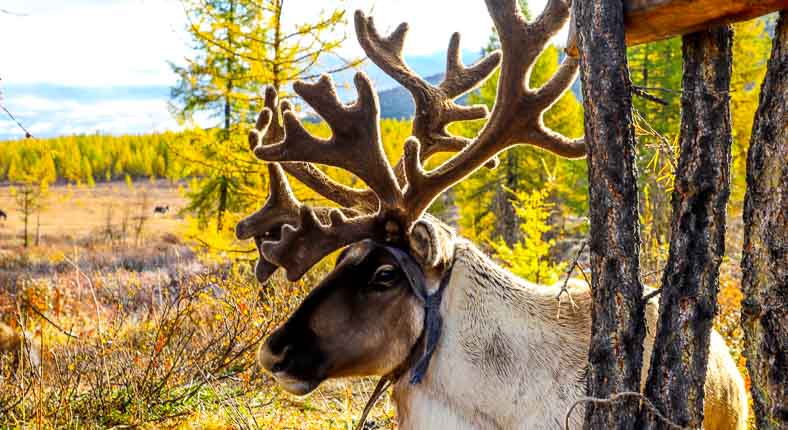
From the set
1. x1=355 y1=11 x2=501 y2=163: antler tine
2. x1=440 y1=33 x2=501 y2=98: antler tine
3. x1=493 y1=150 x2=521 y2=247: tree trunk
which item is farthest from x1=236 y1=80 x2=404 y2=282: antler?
x1=493 y1=150 x2=521 y2=247: tree trunk

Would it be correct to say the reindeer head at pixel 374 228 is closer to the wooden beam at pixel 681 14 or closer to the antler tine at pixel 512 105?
the antler tine at pixel 512 105

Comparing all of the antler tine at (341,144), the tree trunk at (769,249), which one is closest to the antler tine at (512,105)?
the antler tine at (341,144)

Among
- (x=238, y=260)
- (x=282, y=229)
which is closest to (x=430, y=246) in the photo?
(x=282, y=229)

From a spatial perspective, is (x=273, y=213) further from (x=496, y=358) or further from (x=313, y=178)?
(x=496, y=358)

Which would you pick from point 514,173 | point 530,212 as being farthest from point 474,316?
point 514,173

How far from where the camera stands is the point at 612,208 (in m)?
2.27

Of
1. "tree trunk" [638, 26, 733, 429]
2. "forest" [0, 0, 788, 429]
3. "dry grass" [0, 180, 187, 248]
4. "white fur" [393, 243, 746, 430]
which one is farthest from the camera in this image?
"dry grass" [0, 180, 187, 248]

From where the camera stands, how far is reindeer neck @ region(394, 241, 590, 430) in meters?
2.79

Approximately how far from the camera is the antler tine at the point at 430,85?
3.69m

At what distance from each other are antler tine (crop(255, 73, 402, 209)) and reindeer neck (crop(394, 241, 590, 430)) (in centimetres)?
51

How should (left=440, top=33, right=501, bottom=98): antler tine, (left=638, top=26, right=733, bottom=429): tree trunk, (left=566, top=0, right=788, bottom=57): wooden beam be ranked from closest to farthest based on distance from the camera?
(left=566, top=0, right=788, bottom=57): wooden beam, (left=638, top=26, right=733, bottom=429): tree trunk, (left=440, top=33, right=501, bottom=98): antler tine

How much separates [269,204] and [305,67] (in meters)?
8.44

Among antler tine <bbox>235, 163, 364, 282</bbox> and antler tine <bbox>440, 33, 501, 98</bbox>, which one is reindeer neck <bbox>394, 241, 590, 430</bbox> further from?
antler tine <bbox>440, 33, 501, 98</bbox>

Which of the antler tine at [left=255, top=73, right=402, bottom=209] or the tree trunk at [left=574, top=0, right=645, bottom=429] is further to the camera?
the antler tine at [left=255, top=73, right=402, bottom=209]
